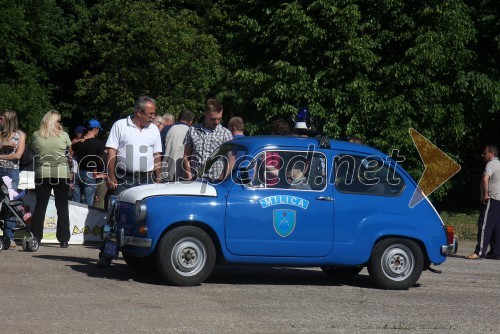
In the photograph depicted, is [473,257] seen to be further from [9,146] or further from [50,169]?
[9,146]

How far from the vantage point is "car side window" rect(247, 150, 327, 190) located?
1157 centimetres

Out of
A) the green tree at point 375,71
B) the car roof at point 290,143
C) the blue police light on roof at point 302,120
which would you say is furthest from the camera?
the green tree at point 375,71

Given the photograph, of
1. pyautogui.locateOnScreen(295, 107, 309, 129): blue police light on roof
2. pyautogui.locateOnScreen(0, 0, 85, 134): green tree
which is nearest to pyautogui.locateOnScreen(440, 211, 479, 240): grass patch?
pyautogui.locateOnScreen(295, 107, 309, 129): blue police light on roof

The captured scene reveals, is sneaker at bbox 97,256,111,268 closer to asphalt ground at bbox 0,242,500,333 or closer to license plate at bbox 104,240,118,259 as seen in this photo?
asphalt ground at bbox 0,242,500,333

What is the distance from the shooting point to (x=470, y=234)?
2258 centimetres

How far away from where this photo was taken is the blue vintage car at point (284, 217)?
1115 centimetres

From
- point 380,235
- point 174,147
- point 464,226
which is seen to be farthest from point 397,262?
point 464,226

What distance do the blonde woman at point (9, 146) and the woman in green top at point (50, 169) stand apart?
Result: 24cm

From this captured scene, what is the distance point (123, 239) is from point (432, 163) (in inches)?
805

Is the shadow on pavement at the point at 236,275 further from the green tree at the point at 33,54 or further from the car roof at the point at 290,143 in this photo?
the green tree at the point at 33,54

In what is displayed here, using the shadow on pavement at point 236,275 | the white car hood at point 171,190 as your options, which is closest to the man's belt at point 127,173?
the white car hood at point 171,190

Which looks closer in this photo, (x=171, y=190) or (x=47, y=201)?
(x=171, y=190)

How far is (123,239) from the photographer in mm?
11367

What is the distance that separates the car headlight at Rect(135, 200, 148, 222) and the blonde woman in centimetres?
412
